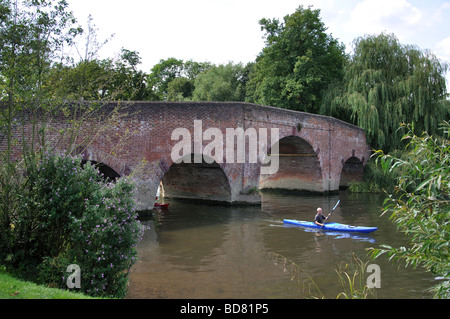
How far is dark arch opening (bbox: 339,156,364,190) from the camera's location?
82.5 feet

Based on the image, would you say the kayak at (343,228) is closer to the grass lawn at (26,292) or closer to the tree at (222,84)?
the grass lawn at (26,292)

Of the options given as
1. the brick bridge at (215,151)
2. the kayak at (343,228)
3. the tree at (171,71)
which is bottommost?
the kayak at (343,228)

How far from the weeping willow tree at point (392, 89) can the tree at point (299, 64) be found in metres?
2.08

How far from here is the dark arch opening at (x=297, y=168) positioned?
20.9 metres

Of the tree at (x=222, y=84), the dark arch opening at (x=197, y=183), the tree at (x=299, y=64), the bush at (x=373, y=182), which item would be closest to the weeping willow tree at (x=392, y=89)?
the bush at (x=373, y=182)

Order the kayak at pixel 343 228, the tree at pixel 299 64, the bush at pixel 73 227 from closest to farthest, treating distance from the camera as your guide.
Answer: the bush at pixel 73 227
the kayak at pixel 343 228
the tree at pixel 299 64

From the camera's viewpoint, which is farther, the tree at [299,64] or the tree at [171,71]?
the tree at [171,71]

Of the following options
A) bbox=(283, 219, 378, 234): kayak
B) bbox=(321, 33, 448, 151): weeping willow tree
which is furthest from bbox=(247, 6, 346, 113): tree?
bbox=(283, 219, 378, 234): kayak

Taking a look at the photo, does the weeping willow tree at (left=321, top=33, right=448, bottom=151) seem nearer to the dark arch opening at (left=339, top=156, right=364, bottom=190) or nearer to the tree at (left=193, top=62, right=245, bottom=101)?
the dark arch opening at (left=339, top=156, right=364, bottom=190)

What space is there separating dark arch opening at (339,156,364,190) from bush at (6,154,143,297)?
829 inches

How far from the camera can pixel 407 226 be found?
490 centimetres

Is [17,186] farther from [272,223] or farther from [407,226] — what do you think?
[272,223]

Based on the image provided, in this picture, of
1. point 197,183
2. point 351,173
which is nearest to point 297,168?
point 351,173

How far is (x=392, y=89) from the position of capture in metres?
22.2
